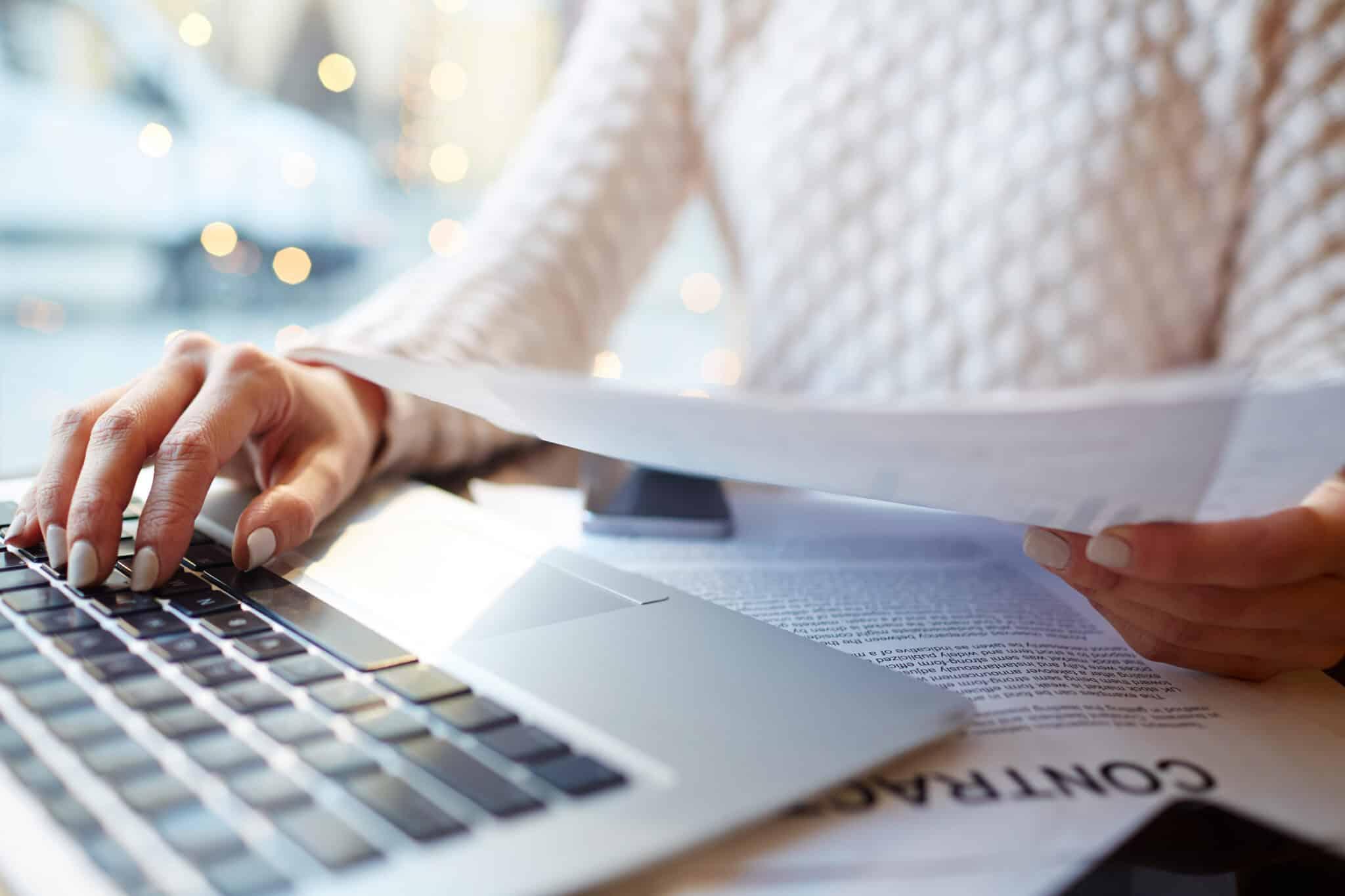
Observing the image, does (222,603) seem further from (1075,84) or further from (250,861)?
(1075,84)

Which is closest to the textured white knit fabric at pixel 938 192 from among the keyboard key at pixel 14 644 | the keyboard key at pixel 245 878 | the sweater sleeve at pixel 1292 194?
the sweater sleeve at pixel 1292 194

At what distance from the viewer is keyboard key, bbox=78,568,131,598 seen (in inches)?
12.8

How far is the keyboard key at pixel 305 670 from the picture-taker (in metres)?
0.26

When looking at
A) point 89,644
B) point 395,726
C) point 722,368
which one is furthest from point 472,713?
point 722,368

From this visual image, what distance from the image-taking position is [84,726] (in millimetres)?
227

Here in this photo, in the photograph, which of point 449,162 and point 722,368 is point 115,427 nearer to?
point 722,368

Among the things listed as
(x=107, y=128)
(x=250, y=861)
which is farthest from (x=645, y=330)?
(x=250, y=861)

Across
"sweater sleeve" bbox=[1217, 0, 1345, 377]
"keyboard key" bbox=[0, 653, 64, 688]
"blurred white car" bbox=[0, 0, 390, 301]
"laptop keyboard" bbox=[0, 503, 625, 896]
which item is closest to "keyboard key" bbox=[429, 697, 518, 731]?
"laptop keyboard" bbox=[0, 503, 625, 896]

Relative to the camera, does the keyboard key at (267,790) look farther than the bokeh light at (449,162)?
No

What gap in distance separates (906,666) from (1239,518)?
126 millimetres

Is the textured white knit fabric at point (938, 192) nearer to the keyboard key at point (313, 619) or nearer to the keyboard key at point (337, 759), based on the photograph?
the keyboard key at point (313, 619)

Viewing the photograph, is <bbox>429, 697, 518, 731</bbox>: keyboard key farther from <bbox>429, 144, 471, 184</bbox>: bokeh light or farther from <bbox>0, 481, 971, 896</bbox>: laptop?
<bbox>429, 144, 471, 184</bbox>: bokeh light

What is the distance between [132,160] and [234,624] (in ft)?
4.84

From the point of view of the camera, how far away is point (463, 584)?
359mm
